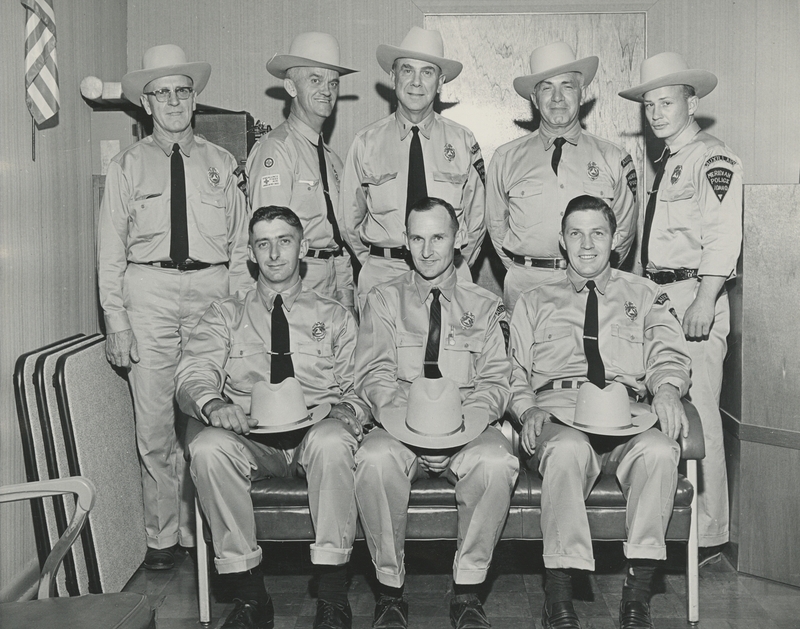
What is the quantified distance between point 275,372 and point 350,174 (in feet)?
4.09

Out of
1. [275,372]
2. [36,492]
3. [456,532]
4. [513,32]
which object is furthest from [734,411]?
[36,492]

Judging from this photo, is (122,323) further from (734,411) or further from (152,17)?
(734,411)

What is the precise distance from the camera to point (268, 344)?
11.0 ft

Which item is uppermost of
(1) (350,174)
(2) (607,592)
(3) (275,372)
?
(1) (350,174)

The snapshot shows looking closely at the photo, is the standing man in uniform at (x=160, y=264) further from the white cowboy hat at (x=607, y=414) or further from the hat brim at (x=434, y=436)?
the white cowboy hat at (x=607, y=414)

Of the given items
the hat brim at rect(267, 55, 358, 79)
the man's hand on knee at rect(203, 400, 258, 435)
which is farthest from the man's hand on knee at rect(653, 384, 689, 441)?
the hat brim at rect(267, 55, 358, 79)

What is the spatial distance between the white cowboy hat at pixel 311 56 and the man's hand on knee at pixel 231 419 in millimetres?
1881

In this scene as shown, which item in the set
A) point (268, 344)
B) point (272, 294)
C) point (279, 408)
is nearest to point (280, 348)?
point (268, 344)

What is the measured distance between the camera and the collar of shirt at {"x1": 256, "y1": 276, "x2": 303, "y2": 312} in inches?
133

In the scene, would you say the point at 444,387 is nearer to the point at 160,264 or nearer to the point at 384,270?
the point at 384,270

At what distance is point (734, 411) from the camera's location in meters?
3.69

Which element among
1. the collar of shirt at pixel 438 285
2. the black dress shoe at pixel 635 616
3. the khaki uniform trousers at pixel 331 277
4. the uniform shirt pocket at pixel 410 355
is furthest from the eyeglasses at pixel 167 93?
the black dress shoe at pixel 635 616

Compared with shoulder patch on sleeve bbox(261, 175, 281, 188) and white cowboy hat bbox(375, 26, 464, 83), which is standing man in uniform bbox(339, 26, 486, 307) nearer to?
white cowboy hat bbox(375, 26, 464, 83)

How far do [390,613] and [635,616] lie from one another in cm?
84
